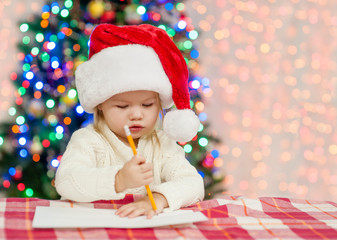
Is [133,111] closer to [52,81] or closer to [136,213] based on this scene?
[136,213]

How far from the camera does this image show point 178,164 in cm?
125

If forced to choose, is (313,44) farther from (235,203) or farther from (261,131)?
(235,203)

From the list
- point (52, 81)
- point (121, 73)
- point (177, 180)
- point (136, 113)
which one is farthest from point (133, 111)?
point (52, 81)

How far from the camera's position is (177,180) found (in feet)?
3.71

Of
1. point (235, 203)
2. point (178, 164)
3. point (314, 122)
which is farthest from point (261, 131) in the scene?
point (235, 203)

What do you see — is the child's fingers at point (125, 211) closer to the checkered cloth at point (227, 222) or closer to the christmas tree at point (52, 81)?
the checkered cloth at point (227, 222)

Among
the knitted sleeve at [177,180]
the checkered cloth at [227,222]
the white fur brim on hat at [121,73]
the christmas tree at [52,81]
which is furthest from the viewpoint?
the christmas tree at [52,81]

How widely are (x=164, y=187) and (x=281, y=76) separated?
6.15 feet

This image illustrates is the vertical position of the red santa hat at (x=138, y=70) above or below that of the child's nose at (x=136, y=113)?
above

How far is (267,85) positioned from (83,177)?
1.94 meters

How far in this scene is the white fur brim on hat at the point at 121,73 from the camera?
3.71ft

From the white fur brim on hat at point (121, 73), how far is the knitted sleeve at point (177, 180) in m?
0.19

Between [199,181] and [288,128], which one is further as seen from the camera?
[288,128]

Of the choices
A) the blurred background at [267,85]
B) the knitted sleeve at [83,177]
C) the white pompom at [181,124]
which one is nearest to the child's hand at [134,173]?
the knitted sleeve at [83,177]
